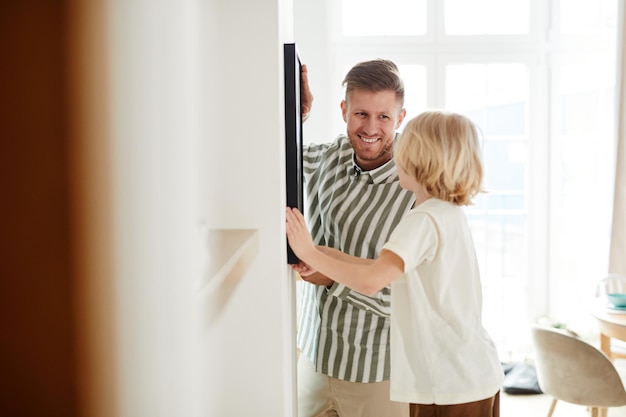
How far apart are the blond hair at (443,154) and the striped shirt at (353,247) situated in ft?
0.85

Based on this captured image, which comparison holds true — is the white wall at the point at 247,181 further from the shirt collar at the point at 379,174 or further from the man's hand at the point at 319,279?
the shirt collar at the point at 379,174

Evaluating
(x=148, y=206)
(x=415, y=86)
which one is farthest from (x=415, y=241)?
(x=415, y=86)

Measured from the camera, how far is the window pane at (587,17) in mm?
3633

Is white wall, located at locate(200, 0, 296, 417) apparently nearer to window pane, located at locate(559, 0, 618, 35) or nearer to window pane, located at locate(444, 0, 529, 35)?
window pane, located at locate(444, 0, 529, 35)

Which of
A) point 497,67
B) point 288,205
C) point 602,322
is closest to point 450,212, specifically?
point 288,205

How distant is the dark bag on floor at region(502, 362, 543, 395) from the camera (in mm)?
3191

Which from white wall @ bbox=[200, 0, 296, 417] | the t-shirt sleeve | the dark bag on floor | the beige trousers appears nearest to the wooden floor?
the dark bag on floor

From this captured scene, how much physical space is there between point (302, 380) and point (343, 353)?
0.22 metres

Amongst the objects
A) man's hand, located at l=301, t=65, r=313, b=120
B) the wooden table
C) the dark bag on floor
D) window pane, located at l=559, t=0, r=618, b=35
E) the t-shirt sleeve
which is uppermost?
window pane, located at l=559, t=0, r=618, b=35

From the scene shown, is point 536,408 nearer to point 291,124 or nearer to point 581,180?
point 581,180

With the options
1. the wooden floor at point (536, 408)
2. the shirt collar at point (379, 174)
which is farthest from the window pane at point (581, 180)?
the shirt collar at point (379, 174)

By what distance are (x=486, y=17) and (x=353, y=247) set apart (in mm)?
2713

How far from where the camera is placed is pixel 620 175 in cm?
345

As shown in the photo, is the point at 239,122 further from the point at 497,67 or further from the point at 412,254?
the point at 497,67
